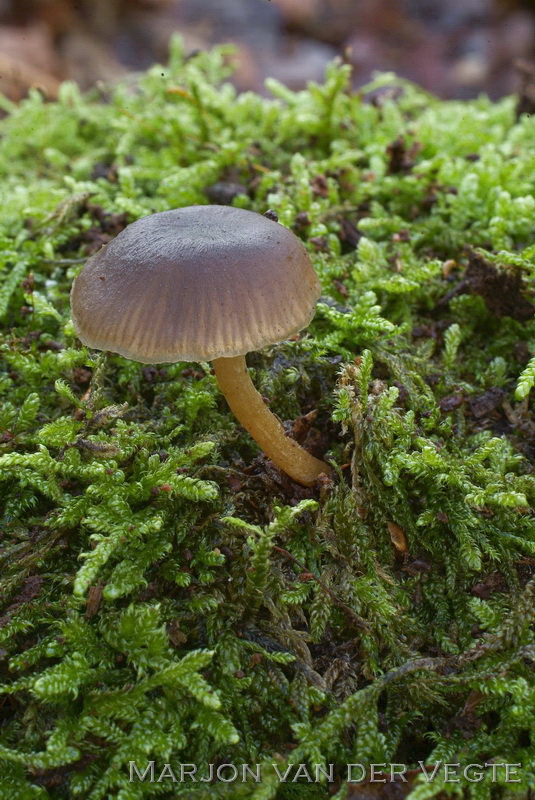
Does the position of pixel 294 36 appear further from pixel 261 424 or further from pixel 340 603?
pixel 340 603

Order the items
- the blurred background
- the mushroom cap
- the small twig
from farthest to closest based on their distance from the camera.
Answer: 1. the blurred background
2. the small twig
3. the mushroom cap

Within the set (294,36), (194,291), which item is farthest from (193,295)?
(294,36)

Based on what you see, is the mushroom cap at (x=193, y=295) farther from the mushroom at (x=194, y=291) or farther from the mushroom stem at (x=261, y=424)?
the mushroom stem at (x=261, y=424)

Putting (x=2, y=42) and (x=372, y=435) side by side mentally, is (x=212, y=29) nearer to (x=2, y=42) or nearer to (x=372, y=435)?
(x=2, y=42)

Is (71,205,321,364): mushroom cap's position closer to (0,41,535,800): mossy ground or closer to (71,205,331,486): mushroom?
(71,205,331,486): mushroom

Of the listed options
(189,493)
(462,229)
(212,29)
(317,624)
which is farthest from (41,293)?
(212,29)

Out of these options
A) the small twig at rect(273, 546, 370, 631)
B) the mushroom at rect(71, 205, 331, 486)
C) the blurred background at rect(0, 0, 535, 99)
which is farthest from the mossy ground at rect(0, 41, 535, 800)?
the blurred background at rect(0, 0, 535, 99)
